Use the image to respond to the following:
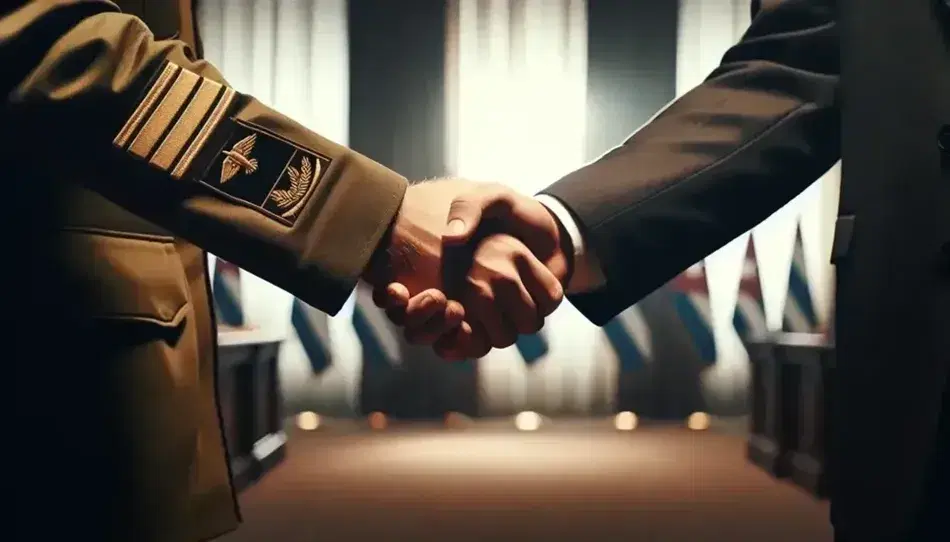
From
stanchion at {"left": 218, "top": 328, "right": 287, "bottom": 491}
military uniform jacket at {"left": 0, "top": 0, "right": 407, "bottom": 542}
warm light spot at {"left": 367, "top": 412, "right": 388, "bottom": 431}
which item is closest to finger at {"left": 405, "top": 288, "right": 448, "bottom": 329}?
military uniform jacket at {"left": 0, "top": 0, "right": 407, "bottom": 542}

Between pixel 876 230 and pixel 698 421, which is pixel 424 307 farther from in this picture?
pixel 698 421

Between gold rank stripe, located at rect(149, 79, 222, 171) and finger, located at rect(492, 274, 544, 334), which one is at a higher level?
gold rank stripe, located at rect(149, 79, 222, 171)

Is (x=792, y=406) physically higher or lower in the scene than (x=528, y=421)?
higher

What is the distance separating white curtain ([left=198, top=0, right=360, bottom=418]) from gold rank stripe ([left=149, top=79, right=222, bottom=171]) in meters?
2.81

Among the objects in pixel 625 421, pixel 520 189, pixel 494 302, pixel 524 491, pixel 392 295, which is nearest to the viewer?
pixel 392 295

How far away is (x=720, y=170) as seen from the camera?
2.87ft

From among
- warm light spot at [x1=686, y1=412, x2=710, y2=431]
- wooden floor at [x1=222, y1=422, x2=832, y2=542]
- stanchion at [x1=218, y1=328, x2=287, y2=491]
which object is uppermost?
A: stanchion at [x1=218, y1=328, x2=287, y2=491]

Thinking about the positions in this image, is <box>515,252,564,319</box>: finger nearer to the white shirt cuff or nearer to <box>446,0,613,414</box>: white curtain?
the white shirt cuff

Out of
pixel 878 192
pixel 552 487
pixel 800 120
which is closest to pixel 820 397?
pixel 552 487

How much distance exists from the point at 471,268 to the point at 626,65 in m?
2.84

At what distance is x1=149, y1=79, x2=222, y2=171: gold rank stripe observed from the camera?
59 centimetres

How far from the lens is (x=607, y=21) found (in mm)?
3467

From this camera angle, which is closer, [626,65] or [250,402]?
[250,402]

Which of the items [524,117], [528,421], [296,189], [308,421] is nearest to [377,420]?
[308,421]
